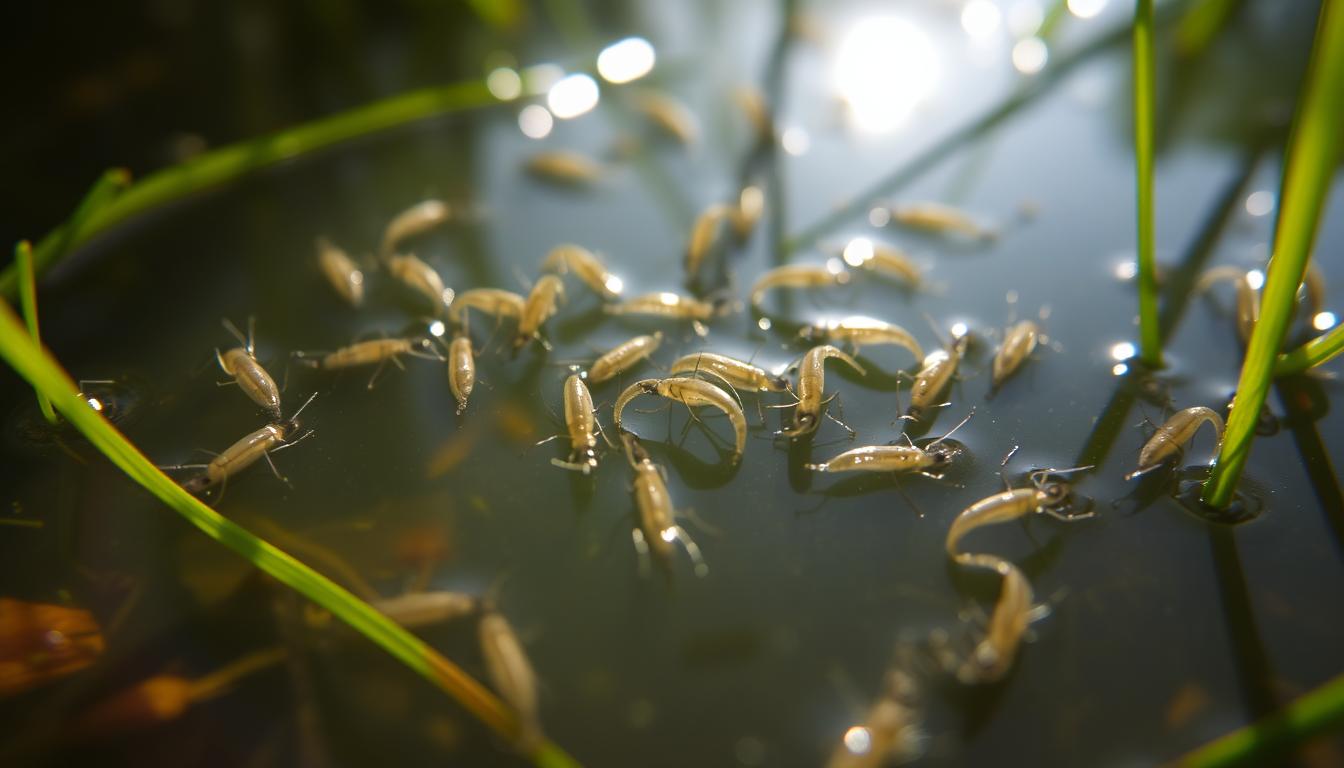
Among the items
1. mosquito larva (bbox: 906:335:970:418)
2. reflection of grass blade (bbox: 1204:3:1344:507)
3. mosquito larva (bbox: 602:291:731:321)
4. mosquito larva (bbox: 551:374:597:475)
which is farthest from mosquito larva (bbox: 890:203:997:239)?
mosquito larva (bbox: 551:374:597:475)

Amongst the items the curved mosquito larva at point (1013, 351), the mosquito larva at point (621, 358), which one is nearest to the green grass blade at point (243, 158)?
the mosquito larva at point (621, 358)

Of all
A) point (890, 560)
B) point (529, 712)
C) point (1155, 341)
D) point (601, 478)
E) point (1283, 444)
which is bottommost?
point (529, 712)

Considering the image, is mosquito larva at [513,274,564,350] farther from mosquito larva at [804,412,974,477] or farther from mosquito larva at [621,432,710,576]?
mosquito larva at [804,412,974,477]

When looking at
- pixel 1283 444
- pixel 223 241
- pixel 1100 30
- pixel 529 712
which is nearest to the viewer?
pixel 529 712

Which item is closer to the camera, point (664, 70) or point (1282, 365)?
point (1282, 365)

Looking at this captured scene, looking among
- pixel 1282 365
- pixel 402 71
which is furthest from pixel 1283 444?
pixel 402 71

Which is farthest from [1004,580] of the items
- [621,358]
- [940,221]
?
[940,221]

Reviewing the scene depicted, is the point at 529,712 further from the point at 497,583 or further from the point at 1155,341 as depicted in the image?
the point at 1155,341
